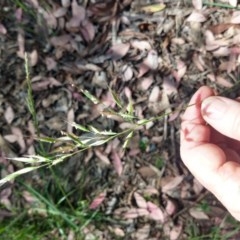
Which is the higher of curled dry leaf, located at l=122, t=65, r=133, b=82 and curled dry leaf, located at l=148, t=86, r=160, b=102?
curled dry leaf, located at l=122, t=65, r=133, b=82

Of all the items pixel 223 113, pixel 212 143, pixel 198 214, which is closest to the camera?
pixel 223 113

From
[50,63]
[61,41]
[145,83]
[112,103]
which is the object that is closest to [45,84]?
[50,63]

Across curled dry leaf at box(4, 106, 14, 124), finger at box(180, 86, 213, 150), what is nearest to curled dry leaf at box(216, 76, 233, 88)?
finger at box(180, 86, 213, 150)

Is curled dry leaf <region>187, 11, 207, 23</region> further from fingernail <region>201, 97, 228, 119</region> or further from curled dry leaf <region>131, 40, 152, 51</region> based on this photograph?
fingernail <region>201, 97, 228, 119</region>

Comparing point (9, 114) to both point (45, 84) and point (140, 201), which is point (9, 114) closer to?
point (45, 84)

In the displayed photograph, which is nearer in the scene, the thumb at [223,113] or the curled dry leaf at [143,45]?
the thumb at [223,113]

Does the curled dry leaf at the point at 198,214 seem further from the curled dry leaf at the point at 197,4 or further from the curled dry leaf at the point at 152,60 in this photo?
the curled dry leaf at the point at 197,4

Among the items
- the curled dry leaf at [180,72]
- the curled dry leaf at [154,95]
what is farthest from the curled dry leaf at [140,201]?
the curled dry leaf at [180,72]

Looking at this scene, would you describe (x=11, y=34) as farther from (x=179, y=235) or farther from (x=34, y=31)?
(x=179, y=235)
